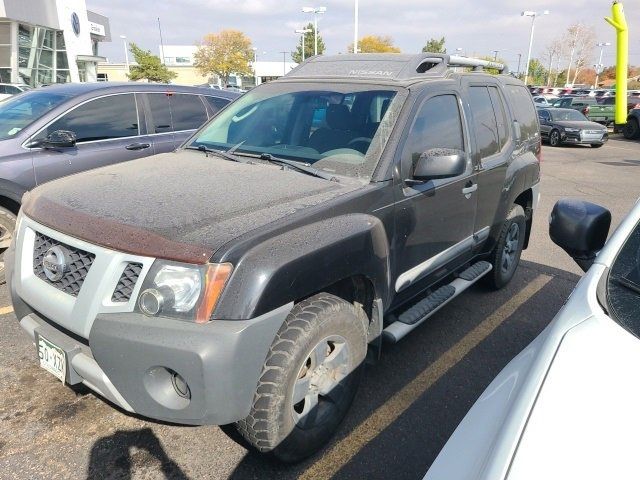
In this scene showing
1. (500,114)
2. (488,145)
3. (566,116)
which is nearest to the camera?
(488,145)

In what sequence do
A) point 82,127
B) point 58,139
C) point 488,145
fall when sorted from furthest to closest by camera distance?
1. point 82,127
2. point 58,139
3. point 488,145

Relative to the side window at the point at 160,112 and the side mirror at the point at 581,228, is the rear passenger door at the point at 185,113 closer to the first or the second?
the side window at the point at 160,112

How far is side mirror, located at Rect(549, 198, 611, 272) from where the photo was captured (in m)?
2.12

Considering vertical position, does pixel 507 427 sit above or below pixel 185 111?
below

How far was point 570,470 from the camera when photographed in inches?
42.4

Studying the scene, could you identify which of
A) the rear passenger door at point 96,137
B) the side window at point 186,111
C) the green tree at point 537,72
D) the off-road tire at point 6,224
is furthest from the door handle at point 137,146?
the green tree at point 537,72

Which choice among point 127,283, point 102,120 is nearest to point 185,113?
point 102,120

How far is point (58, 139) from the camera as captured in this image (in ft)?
14.6

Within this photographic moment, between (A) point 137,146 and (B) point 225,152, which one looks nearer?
(B) point 225,152

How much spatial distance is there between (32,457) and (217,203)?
5.17 feet

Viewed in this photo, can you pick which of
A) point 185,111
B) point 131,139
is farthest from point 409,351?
point 185,111

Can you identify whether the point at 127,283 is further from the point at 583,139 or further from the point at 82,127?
the point at 583,139

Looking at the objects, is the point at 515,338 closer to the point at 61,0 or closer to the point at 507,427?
the point at 507,427

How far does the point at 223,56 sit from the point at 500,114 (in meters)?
67.2
